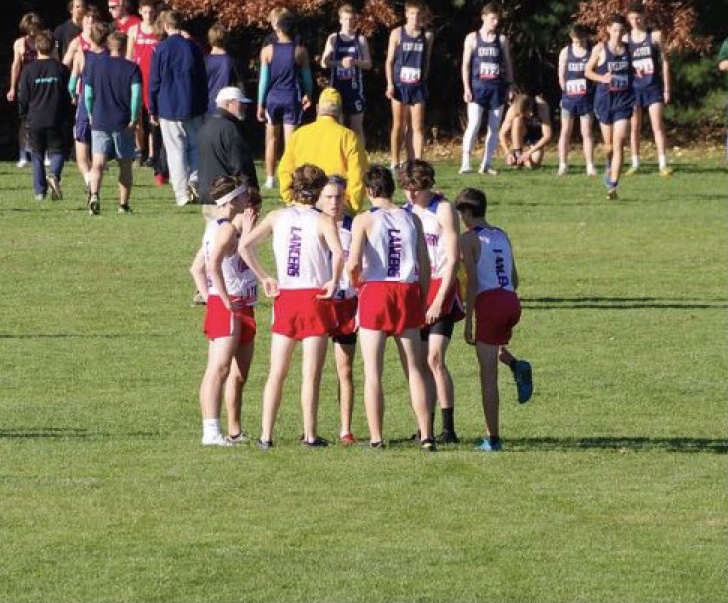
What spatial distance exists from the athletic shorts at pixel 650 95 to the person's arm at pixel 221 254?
1647cm

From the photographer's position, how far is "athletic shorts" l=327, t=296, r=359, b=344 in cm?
1246

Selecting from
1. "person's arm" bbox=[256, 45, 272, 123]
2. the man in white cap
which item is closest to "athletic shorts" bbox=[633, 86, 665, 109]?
"person's arm" bbox=[256, 45, 272, 123]

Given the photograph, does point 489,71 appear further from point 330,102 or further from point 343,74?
point 330,102

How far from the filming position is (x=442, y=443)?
13047mm

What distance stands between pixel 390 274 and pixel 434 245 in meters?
0.77

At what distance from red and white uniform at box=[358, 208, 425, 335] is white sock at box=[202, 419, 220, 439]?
1.11 m

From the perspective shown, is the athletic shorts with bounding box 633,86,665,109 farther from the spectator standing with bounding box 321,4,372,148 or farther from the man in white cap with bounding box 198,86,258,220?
the man in white cap with bounding box 198,86,258,220

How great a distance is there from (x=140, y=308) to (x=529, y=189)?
965cm

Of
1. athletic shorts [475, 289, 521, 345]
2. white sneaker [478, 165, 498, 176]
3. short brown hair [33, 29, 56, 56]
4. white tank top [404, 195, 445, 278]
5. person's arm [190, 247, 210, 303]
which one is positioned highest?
short brown hair [33, 29, 56, 56]

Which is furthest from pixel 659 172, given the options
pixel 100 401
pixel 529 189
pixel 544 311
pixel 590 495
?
pixel 590 495

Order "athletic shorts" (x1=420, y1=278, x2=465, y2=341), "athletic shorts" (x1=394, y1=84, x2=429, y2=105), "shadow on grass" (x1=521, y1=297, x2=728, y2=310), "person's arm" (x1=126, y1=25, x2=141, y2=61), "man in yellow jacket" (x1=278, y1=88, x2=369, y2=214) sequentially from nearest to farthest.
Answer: "athletic shorts" (x1=420, y1=278, x2=465, y2=341) < "man in yellow jacket" (x1=278, y1=88, x2=369, y2=214) < "shadow on grass" (x1=521, y1=297, x2=728, y2=310) < "person's arm" (x1=126, y1=25, x2=141, y2=61) < "athletic shorts" (x1=394, y1=84, x2=429, y2=105)

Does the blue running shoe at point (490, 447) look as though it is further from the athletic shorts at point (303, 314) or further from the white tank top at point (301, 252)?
the white tank top at point (301, 252)

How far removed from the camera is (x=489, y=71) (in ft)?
94.6

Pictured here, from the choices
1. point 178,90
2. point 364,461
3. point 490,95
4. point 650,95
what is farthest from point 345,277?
point 490,95
